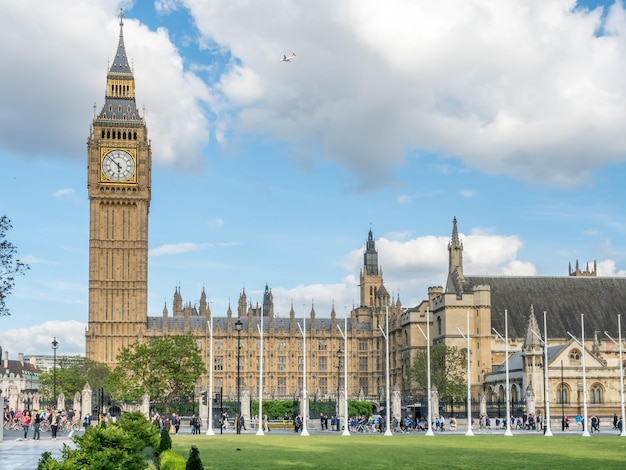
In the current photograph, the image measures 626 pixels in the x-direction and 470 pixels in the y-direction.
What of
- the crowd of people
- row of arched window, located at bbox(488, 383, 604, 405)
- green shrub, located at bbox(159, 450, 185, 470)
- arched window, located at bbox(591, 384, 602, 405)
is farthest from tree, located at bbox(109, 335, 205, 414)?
green shrub, located at bbox(159, 450, 185, 470)

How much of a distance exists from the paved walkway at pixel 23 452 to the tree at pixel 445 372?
47.7m

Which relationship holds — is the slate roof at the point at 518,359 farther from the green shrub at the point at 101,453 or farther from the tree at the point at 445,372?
the green shrub at the point at 101,453

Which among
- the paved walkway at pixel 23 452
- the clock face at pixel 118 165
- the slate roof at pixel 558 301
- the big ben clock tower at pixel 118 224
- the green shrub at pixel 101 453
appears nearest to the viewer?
the green shrub at pixel 101 453

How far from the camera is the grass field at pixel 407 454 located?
1220 inches

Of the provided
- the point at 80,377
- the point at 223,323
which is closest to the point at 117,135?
the point at 223,323

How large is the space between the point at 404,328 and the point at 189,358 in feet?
121

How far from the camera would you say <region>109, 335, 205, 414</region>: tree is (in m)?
82.4

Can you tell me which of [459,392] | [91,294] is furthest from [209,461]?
[91,294]

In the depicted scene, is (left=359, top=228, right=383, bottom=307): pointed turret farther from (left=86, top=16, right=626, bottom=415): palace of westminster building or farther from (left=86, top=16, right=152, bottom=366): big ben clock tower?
(left=86, top=16, right=152, bottom=366): big ben clock tower

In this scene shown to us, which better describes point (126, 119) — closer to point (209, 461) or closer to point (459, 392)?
point (459, 392)

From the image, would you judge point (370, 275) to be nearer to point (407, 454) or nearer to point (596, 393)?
point (596, 393)

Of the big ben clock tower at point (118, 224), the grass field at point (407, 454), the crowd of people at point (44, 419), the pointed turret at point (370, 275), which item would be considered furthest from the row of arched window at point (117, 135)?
the grass field at point (407, 454)

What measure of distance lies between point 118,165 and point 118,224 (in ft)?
25.3

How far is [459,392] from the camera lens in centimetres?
8969
